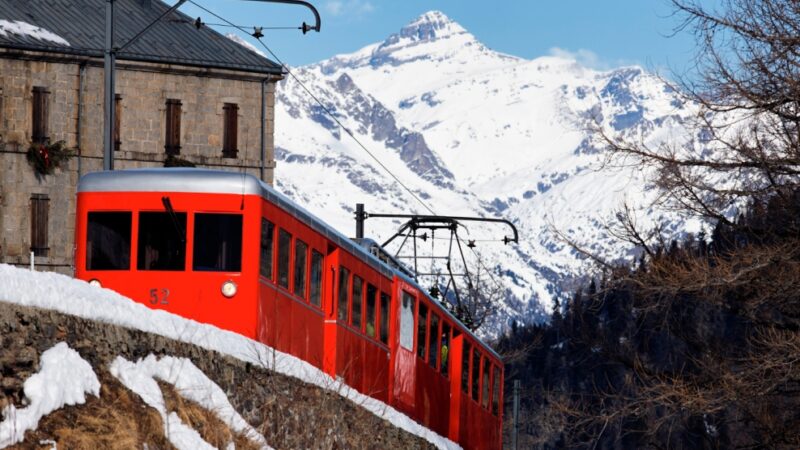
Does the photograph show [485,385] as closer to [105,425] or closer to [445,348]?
[445,348]

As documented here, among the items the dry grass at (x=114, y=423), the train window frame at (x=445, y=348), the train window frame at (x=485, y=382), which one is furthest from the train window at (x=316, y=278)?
the train window frame at (x=485, y=382)

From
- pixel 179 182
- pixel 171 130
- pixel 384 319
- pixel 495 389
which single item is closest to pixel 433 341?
pixel 384 319

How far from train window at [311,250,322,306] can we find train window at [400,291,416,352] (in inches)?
152

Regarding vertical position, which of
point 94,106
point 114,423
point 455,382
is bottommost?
point 455,382

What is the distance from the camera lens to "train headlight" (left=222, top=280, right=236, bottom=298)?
62.0 ft

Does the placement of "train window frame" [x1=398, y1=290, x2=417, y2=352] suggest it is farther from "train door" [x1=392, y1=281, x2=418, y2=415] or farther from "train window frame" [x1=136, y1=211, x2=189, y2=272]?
"train window frame" [x1=136, y1=211, x2=189, y2=272]

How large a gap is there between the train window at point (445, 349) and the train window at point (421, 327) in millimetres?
1324

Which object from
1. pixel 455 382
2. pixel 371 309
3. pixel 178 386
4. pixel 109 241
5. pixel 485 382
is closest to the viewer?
pixel 178 386

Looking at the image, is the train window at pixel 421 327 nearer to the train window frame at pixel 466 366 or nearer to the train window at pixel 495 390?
the train window frame at pixel 466 366

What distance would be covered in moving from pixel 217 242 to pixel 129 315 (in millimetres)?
4699

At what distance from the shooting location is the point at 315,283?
21.2 metres

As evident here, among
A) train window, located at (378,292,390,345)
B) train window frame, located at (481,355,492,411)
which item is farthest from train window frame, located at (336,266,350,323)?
train window frame, located at (481,355,492,411)

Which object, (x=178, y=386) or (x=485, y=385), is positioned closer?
(x=178, y=386)

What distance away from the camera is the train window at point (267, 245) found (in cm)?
1923
